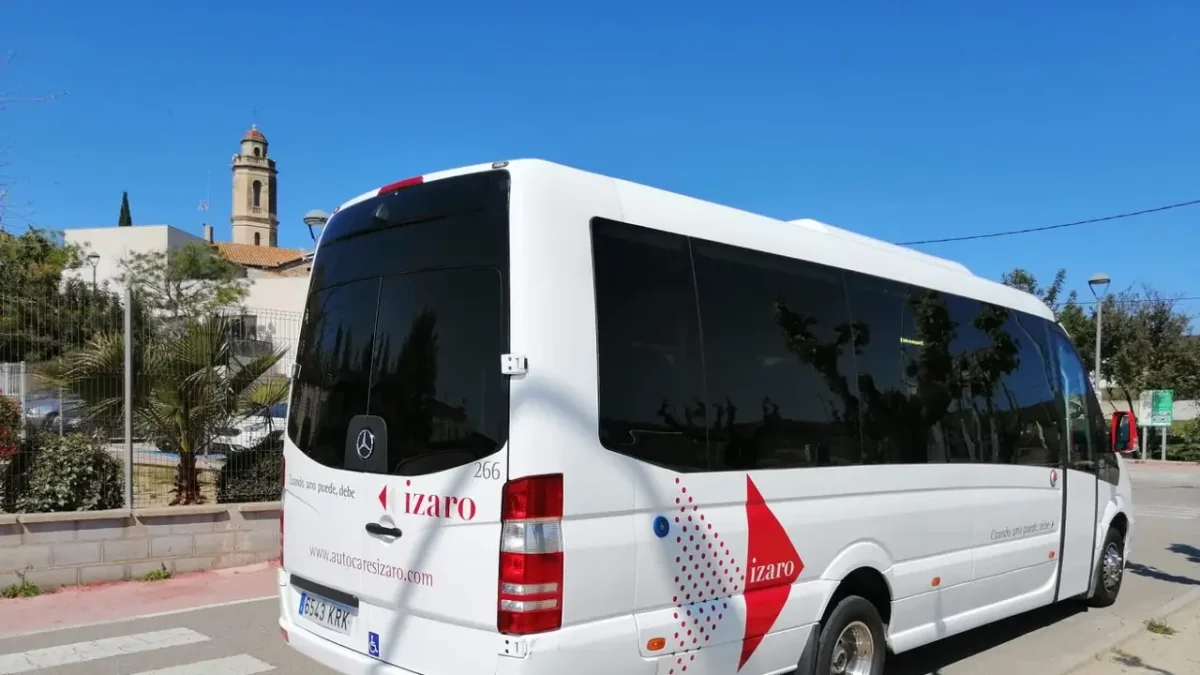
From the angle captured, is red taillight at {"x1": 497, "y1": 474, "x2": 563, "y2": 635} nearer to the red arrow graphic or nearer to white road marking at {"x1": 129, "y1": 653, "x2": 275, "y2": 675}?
the red arrow graphic

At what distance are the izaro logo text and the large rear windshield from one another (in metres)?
0.44

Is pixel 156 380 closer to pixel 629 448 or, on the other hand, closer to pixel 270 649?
pixel 270 649

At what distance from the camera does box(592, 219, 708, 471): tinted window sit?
3.81 meters

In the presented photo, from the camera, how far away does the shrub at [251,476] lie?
1019cm

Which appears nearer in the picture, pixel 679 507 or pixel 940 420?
pixel 679 507

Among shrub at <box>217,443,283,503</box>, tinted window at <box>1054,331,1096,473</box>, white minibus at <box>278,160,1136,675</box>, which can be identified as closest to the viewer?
white minibus at <box>278,160,1136,675</box>

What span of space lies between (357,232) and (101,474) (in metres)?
6.33

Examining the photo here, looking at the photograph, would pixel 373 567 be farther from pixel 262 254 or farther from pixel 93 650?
pixel 262 254

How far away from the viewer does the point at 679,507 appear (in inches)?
155

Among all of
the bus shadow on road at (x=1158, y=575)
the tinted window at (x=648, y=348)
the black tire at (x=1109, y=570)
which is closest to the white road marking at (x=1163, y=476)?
the bus shadow on road at (x=1158, y=575)

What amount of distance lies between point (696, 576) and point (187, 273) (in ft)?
164

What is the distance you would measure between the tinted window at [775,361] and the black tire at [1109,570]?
448 centimetres

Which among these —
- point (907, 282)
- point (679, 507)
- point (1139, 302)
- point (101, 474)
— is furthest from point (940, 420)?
point (1139, 302)

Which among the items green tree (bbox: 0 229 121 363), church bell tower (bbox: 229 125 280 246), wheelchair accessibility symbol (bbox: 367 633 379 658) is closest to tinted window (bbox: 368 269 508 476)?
wheelchair accessibility symbol (bbox: 367 633 379 658)
